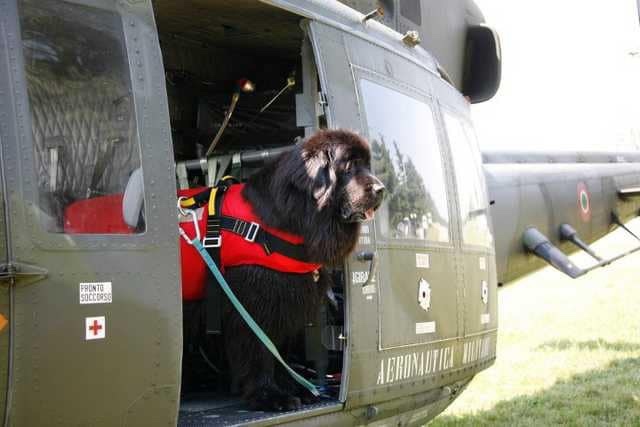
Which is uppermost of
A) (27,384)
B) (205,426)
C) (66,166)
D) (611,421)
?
(66,166)

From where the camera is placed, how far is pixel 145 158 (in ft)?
10.7

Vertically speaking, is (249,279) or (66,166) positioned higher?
(66,166)

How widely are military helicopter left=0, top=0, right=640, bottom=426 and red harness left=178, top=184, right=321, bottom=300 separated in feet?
0.91

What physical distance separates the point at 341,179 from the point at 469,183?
7.33 ft

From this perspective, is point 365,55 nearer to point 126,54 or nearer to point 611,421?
point 126,54

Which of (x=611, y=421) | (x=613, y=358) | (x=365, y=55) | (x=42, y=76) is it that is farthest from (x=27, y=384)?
(x=613, y=358)

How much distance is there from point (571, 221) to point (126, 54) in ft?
21.6

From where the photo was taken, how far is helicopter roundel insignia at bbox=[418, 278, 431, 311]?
488cm

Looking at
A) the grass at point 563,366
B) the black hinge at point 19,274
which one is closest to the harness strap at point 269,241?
the black hinge at point 19,274

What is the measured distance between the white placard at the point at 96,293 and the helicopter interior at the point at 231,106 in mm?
1110

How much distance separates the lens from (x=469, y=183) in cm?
596

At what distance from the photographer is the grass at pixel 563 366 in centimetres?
730

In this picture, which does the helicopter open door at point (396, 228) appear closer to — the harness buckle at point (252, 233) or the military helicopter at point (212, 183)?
the military helicopter at point (212, 183)

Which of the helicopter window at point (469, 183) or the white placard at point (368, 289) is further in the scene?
the helicopter window at point (469, 183)
